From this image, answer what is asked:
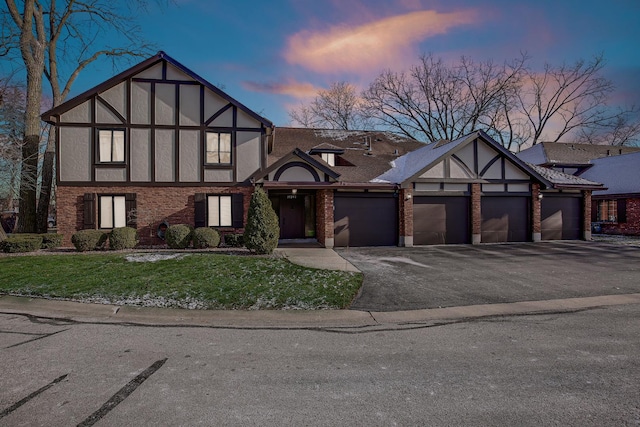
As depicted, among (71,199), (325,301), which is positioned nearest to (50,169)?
(71,199)

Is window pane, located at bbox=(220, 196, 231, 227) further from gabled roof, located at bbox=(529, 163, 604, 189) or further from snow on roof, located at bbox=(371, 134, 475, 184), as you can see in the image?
gabled roof, located at bbox=(529, 163, 604, 189)

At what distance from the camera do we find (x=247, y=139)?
54.4ft

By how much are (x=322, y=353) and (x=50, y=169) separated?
20.8 metres

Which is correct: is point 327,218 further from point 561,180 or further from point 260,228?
point 561,180

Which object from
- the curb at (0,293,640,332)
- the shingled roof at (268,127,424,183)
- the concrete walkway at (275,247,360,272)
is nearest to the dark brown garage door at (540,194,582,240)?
the shingled roof at (268,127,424,183)

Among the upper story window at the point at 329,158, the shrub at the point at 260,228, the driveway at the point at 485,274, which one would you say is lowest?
the driveway at the point at 485,274

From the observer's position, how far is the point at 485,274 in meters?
9.82

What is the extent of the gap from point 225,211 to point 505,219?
1349 cm

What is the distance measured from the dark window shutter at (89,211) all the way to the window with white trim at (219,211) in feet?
15.5

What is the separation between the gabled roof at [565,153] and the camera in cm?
2712

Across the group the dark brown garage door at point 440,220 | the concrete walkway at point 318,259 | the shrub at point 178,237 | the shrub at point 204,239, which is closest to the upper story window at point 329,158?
the dark brown garage door at point 440,220

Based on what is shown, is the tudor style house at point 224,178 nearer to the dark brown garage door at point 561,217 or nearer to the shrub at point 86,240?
the dark brown garage door at point 561,217

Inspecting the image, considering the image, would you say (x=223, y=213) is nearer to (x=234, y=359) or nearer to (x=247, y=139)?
(x=247, y=139)

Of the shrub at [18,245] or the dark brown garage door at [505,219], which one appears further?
the dark brown garage door at [505,219]
